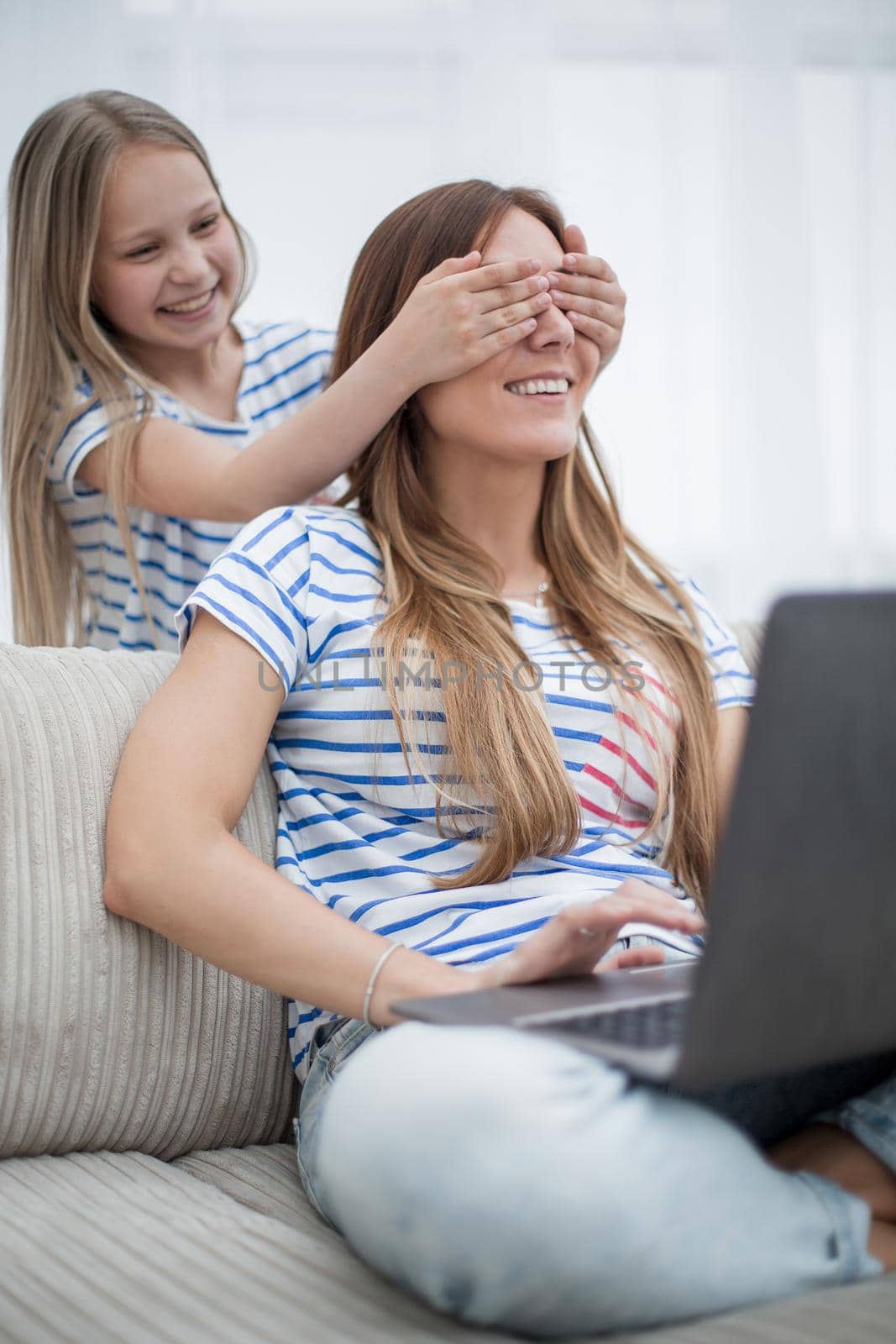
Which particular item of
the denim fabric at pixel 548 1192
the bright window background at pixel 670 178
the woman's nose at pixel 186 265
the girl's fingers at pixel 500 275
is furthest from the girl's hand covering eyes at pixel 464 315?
the bright window background at pixel 670 178

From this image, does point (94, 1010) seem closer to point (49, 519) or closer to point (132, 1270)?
point (132, 1270)

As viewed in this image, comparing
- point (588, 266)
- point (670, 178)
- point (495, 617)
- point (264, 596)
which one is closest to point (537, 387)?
point (588, 266)

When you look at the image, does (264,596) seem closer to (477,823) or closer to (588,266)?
(477,823)

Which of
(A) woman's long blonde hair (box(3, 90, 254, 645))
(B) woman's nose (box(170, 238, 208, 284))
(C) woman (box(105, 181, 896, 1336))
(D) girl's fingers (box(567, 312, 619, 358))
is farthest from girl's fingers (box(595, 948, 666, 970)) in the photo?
(B) woman's nose (box(170, 238, 208, 284))

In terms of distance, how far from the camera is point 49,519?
1.56 meters

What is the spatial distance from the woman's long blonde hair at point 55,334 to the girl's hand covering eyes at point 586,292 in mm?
522

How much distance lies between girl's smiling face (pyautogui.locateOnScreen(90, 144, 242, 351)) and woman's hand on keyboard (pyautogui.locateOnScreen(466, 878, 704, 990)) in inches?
39.6

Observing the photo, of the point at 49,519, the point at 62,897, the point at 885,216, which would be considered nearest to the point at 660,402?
the point at 885,216

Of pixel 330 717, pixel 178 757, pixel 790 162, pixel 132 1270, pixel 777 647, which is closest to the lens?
pixel 777 647

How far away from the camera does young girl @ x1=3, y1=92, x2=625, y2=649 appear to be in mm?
1422

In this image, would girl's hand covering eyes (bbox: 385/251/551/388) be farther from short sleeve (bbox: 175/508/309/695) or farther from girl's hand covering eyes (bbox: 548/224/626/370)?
short sleeve (bbox: 175/508/309/695)

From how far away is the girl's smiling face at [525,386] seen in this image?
3.86ft

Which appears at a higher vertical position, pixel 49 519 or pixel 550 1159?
pixel 49 519

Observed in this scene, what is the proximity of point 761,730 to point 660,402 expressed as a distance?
93.5 inches
